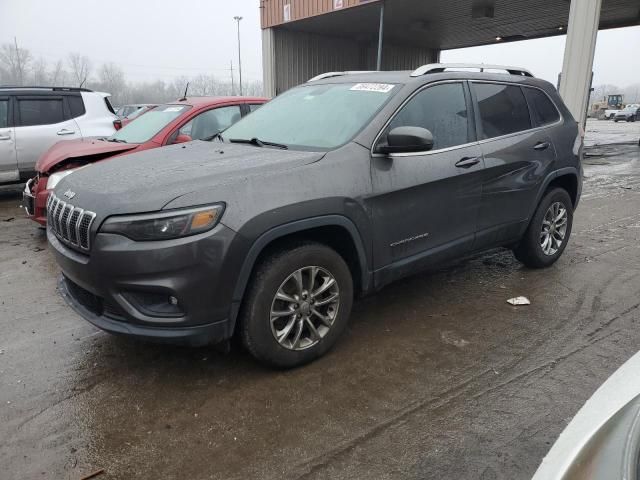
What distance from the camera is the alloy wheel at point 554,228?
4906 millimetres

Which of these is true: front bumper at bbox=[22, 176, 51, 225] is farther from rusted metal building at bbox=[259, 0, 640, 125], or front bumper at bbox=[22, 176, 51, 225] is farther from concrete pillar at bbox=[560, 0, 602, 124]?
rusted metal building at bbox=[259, 0, 640, 125]

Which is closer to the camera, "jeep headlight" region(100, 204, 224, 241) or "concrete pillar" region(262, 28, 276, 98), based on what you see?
"jeep headlight" region(100, 204, 224, 241)

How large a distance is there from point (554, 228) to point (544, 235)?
0.51ft

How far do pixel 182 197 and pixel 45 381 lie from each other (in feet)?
4.98

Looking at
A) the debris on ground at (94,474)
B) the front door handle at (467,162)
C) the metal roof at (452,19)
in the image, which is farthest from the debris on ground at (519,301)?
the metal roof at (452,19)

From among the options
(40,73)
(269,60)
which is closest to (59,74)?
(40,73)

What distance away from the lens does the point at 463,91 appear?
13.2ft

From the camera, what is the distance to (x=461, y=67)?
4.14m

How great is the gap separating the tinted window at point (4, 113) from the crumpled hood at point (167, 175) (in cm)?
599

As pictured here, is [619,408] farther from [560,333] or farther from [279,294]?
[560,333]

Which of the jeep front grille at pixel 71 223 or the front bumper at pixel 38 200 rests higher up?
the jeep front grille at pixel 71 223

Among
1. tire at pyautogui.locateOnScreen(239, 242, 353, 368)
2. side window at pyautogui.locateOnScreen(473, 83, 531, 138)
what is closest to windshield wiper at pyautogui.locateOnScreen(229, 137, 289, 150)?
tire at pyautogui.locateOnScreen(239, 242, 353, 368)

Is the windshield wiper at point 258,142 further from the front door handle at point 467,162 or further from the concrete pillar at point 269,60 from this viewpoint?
the concrete pillar at point 269,60

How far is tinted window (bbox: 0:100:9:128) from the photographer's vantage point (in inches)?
321
